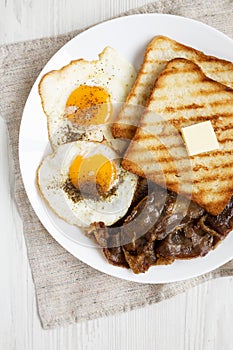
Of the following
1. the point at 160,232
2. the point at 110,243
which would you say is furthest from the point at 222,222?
the point at 110,243

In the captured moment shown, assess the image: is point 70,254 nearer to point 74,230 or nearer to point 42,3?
point 74,230

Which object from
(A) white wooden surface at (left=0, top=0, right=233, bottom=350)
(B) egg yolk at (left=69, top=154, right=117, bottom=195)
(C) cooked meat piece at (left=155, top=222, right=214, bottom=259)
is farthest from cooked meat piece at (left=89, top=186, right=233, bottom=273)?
(A) white wooden surface at (left=0, top=0, right=233, bottom=350)

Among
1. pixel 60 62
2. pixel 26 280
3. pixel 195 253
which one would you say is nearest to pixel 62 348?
pixel 26 280

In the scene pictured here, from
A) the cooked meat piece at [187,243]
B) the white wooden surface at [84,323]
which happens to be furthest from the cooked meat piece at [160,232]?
the white wooden surface at [84,323]

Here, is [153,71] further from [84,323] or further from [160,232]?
[84,323]

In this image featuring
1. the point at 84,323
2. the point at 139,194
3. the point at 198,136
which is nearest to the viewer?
the point at 198,136

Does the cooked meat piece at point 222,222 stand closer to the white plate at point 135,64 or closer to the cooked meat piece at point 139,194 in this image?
the white plate at point 135,64
